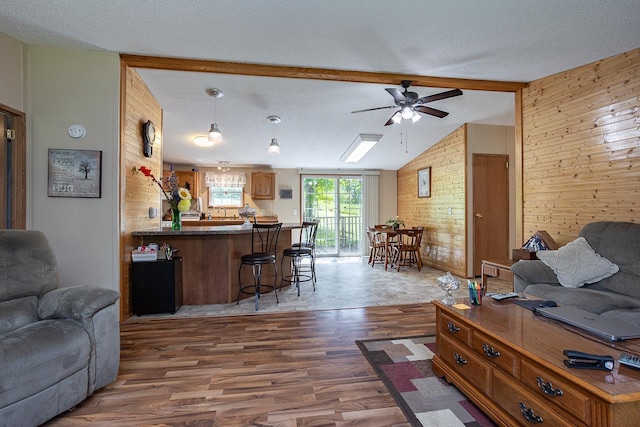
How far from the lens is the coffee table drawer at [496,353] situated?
1.40 metres

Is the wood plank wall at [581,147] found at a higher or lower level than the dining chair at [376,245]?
higher

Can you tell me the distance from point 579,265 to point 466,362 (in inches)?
62.7

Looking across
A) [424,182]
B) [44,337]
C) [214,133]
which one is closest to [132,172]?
[214,133]

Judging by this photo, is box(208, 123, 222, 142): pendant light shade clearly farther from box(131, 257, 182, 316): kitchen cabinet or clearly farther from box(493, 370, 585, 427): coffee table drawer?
box(493, 370, 585, 427): coffee table drawer

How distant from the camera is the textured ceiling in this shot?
7.39 feet

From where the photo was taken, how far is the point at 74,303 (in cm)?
174

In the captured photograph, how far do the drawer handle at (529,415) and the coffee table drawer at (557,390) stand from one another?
0.09m

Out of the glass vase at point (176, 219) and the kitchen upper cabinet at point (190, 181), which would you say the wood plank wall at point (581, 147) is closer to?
the glass vase at point (176, 219)

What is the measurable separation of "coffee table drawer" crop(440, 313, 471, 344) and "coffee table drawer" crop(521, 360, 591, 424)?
0.40 meters

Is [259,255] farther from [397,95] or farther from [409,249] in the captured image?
[409,249]

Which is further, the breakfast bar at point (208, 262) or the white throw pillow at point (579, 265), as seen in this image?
the breakfast bar at point (208, 262)

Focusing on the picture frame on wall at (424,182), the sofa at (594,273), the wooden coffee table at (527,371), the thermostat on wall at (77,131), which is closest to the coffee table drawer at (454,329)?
the wooden coffee table at (527,371)

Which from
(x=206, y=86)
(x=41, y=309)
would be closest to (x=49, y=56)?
(x=206, y=86)

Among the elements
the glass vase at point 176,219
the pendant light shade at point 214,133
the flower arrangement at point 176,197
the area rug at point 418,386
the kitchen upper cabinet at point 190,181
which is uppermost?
the pendant light shade at point 214,133
